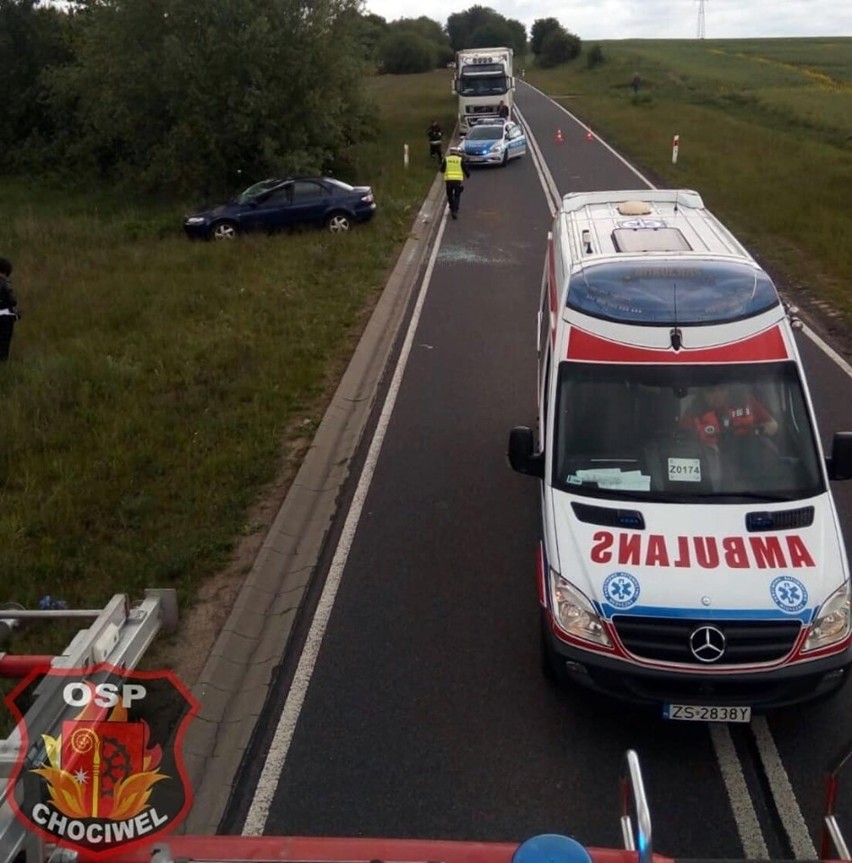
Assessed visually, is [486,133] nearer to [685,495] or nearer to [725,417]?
[725,417]

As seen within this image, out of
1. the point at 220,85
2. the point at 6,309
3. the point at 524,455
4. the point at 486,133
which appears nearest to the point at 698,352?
the point at 524,455

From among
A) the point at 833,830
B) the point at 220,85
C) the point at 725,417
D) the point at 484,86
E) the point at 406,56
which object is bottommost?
the point at 833,830

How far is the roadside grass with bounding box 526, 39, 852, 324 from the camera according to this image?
18.9 metres

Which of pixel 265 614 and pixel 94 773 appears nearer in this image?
pixel 94 773

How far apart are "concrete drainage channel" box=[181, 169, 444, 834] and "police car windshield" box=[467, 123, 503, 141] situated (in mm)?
21958

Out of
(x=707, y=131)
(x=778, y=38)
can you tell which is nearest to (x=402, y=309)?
(x=707, y=131)

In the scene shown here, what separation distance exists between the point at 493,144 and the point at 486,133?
1.42 metres

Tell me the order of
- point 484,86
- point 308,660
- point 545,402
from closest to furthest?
1. point 308,660
2. point 545,402
3. point 484,86

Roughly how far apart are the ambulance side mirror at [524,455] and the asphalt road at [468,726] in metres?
1.22

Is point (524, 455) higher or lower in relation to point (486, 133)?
lower

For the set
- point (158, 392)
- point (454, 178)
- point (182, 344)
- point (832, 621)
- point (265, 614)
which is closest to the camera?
point (832, 621)

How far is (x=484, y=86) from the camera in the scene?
40.2 m

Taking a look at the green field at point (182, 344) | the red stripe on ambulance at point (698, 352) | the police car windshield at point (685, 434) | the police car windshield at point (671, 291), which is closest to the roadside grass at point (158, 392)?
the green field at point (182, 344)

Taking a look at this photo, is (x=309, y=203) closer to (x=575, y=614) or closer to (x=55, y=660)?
(x=575, y=614)
